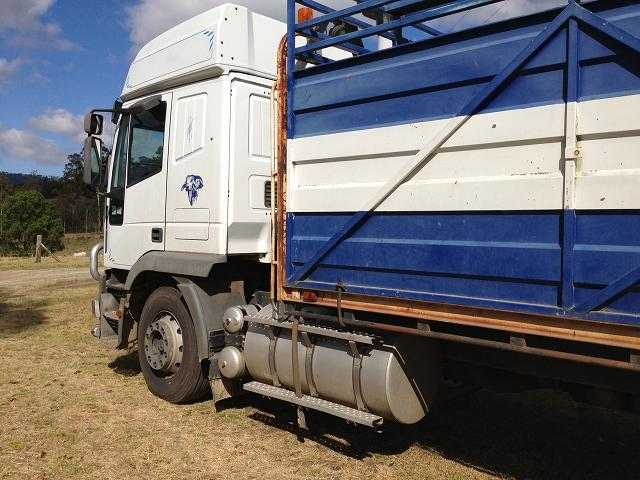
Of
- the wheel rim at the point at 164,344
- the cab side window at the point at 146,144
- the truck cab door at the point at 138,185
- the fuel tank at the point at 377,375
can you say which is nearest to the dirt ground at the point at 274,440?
the wheel rim at the point at 164,344

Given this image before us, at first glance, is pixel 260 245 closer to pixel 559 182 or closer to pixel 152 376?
pixel 152 376

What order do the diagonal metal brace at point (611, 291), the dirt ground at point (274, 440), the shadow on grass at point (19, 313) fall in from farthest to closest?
the shadow on grass at point (19, 313)
the dirt ground at point (274, 440)
the diagonal metal brace at point (611, 291)

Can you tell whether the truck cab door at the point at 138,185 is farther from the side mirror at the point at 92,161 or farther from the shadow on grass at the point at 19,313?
the shadow on grass at the point at 19,313

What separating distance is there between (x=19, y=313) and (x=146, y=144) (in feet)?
22.2

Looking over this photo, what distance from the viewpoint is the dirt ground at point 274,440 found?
3961 millimetres

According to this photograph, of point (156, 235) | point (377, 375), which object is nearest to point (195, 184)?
point (156, 235)

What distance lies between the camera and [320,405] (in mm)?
3959

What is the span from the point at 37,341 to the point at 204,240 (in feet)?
15.4

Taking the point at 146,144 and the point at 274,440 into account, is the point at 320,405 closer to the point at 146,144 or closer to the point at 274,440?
the point at 274,440

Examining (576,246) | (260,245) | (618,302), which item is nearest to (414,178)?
(576,246)

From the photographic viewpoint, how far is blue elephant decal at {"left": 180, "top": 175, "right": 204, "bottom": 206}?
4918 millimetres

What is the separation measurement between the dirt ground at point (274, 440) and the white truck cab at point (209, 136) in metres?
1.46

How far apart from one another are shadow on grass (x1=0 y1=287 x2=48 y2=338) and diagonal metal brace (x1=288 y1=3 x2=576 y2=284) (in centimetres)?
679

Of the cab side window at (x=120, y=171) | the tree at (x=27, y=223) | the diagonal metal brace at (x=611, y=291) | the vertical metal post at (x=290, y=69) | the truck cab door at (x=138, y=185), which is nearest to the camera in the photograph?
the diagonal metal brace at (x=611, y=291)
